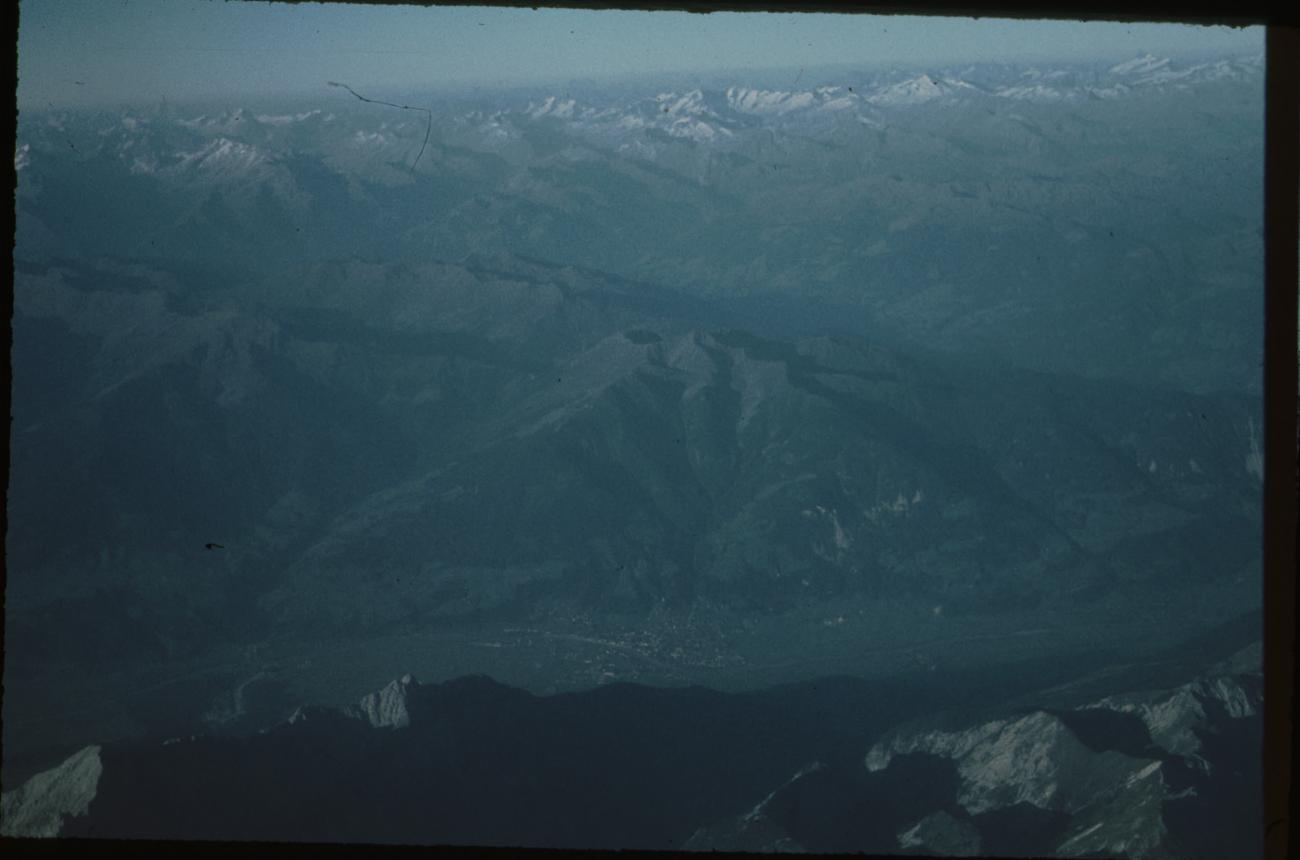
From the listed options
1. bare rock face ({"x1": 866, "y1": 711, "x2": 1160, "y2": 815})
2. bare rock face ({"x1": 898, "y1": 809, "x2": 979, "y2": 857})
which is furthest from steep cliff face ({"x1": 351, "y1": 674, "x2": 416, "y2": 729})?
bare rock face ({"x1": 866, "y1": 711, "x2": 1160, "y2": 815})

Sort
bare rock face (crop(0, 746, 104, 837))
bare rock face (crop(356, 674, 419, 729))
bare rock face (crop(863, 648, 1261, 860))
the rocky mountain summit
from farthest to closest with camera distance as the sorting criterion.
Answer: bare rock face (crop(356, 674, 419, 729))
the rocky mountain summit
bare rock face (crop(863, 648, 1261, 860))
bare rock face (crop(0, 746, 104, 837))

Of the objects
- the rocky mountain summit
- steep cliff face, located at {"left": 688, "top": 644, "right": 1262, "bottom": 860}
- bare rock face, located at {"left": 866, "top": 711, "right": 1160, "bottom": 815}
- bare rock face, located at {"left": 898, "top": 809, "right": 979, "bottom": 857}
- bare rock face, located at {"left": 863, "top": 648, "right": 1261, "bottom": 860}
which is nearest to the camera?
bare rock face, located at {"left": 863, "top": 648, "right": 1261, "bottom": 860}

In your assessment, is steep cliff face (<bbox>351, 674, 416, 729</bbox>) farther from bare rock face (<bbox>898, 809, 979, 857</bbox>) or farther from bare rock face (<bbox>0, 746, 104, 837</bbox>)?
bare rock face (<bbox>898, 809, 979, 857</bbox>)

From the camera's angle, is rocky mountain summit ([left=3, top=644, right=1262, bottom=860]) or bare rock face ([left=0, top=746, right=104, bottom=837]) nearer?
bare rock face ([left=0, top=746, right=104, bottom=837])

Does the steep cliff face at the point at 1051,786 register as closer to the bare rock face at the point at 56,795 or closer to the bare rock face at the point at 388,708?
the bare rock face at the point at 388,708

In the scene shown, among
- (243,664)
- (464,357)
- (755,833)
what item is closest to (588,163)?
(464,357)

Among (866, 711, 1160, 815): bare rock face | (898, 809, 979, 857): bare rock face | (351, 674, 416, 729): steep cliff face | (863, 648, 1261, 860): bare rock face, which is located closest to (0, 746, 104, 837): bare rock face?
(351, 674, 416, 729): steep cliff face

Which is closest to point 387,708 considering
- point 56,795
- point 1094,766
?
point 56,795

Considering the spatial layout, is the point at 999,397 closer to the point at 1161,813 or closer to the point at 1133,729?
the point at 1133,729

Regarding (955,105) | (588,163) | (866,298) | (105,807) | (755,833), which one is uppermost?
(955,105)

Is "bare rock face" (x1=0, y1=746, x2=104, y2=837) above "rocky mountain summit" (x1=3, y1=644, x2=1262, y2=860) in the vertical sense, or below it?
above

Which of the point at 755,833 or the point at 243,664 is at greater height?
the point at 755,833
